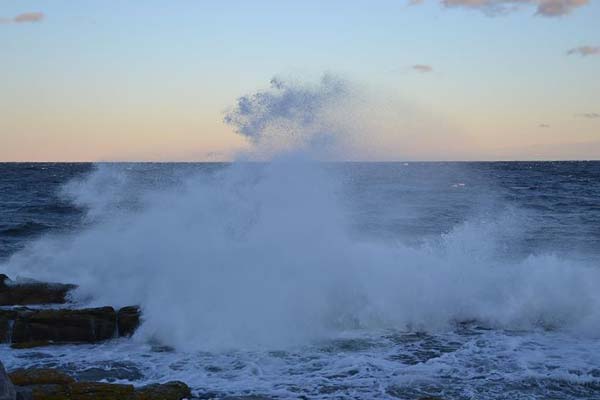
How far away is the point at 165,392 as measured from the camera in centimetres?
728

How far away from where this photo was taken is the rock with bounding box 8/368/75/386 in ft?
24.0

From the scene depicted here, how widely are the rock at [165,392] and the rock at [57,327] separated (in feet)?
10.1

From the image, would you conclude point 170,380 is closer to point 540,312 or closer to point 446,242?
point 540,312

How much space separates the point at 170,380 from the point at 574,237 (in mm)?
16981

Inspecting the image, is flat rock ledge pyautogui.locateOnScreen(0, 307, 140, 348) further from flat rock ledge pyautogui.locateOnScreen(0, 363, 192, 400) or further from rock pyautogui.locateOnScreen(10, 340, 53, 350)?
flat rock ledge pyautogui.locateOnScreen(0, 363, 192, 400)

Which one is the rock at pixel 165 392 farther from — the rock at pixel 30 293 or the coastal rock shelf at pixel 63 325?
the rock at pixel 30 293

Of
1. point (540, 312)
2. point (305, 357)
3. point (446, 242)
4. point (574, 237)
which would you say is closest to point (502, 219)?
point (574, 237)

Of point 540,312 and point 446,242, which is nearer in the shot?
point 540,312

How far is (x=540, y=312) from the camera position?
37.5ft

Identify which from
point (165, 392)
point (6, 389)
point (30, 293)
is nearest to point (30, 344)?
point (30, 293)

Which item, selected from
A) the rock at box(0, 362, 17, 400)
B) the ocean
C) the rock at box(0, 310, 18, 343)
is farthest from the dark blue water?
the rock at box(0, 362, 17, 400)

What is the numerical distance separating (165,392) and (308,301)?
4554 millimetres

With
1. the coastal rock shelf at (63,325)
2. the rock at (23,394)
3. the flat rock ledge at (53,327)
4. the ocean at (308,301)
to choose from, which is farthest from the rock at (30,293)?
the rock at (23,394)

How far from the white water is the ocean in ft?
0.12
